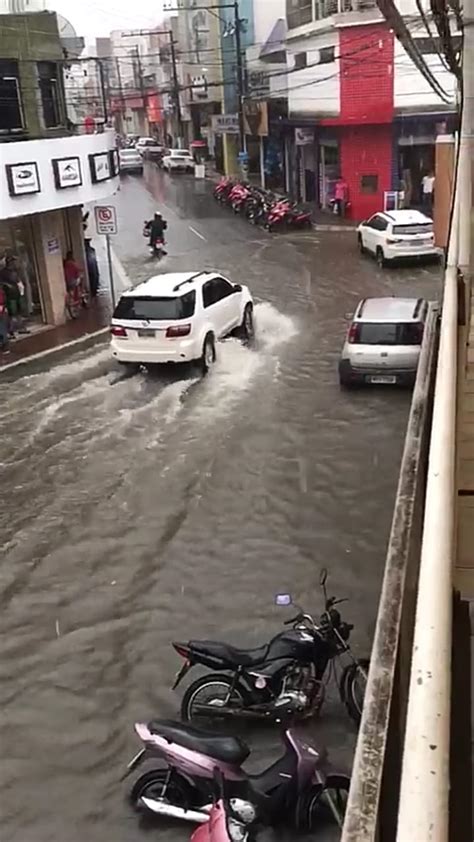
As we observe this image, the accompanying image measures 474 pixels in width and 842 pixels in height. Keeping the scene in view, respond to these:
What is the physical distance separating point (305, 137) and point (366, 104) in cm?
656

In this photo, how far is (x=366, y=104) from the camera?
106 ft

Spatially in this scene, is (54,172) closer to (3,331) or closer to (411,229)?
(3,331)

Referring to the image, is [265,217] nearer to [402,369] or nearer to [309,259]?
[309,259]

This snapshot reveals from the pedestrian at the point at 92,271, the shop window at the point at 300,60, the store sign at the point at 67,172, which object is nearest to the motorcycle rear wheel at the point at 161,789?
the store sign at the point at 67,172

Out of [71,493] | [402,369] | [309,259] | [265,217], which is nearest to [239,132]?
[265,217]

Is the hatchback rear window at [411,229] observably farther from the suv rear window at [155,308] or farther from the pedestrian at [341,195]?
the suv rear window at [155,308]

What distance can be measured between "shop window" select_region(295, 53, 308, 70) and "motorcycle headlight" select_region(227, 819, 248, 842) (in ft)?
119

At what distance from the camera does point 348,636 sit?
25.1 feet

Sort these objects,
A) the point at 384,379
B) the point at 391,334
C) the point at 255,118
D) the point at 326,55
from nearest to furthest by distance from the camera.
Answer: the point at 384,379 < the point at 391,334 < the point at 326,55 < the point at 255,118

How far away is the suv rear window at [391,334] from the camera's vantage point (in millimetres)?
15195

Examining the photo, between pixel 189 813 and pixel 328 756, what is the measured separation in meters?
1.12

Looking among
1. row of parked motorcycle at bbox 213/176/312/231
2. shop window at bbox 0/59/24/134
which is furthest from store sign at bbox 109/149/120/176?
row of parked motorcycle at bbox 213/176/312/231

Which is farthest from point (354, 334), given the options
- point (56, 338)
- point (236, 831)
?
point (236, 831)

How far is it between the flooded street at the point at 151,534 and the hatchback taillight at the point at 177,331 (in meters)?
0.80
